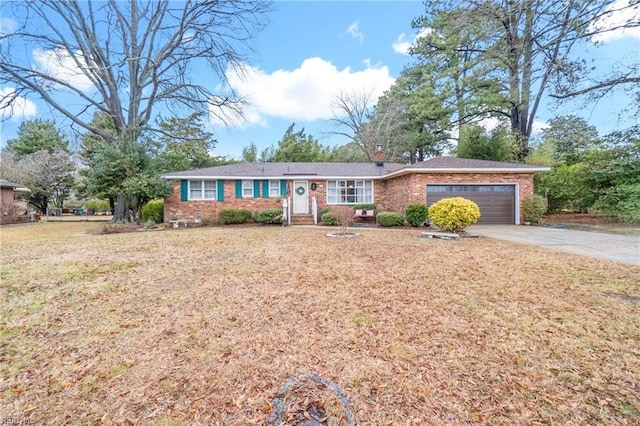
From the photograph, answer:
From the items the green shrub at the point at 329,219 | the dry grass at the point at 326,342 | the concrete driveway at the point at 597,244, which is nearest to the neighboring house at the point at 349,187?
the green shrub at the point at 329,219

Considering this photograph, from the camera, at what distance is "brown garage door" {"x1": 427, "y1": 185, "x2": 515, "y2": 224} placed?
42.6 feet

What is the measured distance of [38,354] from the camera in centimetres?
262

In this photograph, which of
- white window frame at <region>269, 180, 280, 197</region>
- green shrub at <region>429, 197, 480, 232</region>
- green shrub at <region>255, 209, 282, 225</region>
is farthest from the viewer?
white window frame at <region>269, 180, 280, 197</region>

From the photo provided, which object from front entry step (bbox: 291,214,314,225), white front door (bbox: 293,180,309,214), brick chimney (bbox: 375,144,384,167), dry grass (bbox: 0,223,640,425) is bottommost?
dry grass (bbox: 0,223,640,425)

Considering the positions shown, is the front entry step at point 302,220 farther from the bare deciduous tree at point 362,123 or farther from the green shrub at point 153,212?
the bare deciduous tree at point 362,123

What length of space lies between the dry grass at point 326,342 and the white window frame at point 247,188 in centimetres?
942

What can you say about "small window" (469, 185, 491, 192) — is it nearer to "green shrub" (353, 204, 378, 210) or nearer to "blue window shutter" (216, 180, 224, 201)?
"green shrub" (353, 204, 378, 210)

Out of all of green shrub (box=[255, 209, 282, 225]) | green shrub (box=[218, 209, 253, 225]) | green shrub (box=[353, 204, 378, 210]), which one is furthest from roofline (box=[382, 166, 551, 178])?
green shrub (box=[218, 209, 253, 225])

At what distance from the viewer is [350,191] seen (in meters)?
15.4

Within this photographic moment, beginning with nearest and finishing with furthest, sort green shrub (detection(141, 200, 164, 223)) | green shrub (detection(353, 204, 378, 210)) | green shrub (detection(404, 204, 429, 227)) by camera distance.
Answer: green shrub (detection(404, 204, 429, 227)), green shrub (detection(141, 200, 164, 223)), green shrub (detection(353, 204, 378, 210))

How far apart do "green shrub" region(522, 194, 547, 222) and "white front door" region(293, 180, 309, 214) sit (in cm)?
1054

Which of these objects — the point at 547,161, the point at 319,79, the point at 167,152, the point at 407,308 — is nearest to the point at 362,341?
the point at 407,308

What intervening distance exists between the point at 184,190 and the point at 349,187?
28.4ft

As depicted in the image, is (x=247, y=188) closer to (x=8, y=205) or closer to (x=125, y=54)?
(x=125, y=54)
